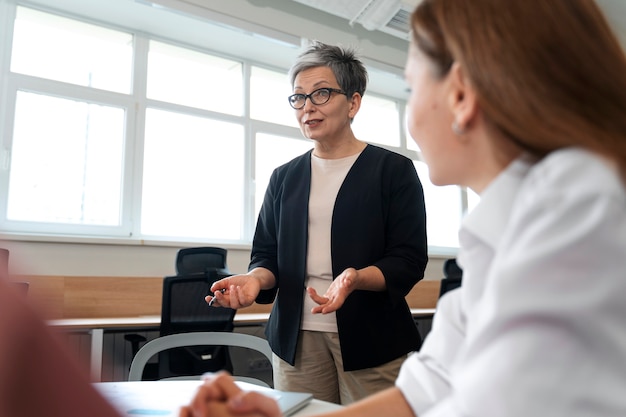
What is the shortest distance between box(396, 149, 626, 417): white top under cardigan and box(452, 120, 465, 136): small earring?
169 millimetres

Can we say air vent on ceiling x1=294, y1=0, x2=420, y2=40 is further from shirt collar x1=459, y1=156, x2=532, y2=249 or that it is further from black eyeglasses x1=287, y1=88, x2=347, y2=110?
shirt collar x1=459, y1=156, x2=532, y2=249

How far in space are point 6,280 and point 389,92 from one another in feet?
20.5

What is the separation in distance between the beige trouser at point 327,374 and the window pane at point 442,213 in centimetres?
512

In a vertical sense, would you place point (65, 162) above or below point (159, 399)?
above

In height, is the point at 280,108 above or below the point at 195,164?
above

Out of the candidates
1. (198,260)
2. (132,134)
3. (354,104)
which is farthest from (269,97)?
(354,104)

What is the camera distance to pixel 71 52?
4.36 m

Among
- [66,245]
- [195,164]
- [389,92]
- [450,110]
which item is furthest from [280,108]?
[450,110]

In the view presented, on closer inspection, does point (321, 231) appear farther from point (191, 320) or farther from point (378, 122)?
point (378, 122)

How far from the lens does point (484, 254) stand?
0.57 m

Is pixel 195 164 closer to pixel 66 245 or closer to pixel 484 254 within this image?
pixel 66 245

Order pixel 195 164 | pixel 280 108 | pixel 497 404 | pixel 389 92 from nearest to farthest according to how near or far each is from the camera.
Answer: pixel 497 404
pixel 195 164
pixel 280 108
pixel 389 92

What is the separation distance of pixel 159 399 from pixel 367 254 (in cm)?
75

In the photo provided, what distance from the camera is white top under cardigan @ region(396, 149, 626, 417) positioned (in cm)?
43
